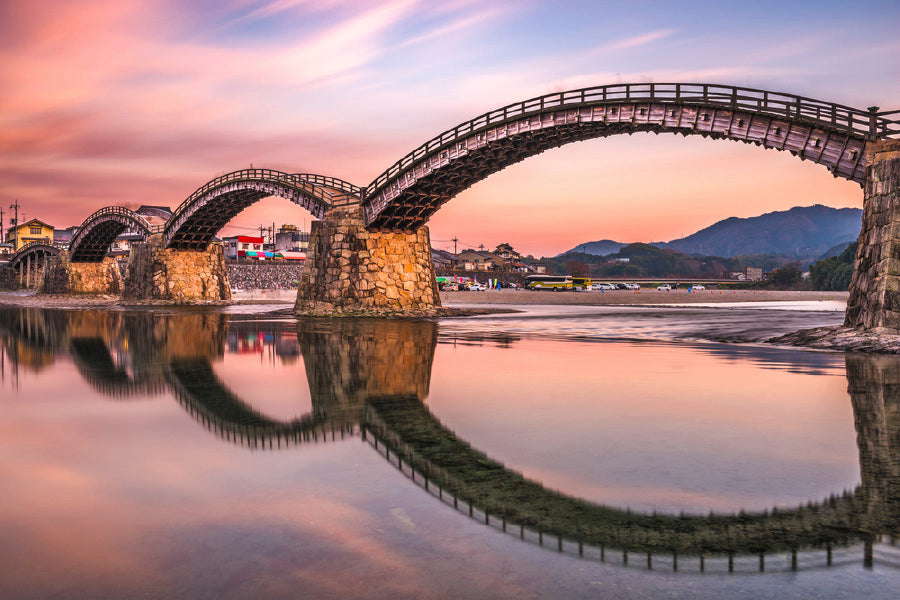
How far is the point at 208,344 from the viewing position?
24172mm

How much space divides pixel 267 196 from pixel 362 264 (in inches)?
Answer: 752

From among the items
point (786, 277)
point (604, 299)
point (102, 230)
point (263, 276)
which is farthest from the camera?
point (786, 277)

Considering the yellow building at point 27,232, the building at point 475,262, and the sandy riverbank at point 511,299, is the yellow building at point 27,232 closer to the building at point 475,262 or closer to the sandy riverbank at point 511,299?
the sandy riverbank at point 511,299

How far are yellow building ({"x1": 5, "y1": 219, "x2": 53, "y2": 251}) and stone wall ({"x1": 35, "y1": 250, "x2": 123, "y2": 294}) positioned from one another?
2769 inches

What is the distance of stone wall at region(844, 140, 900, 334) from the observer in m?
22.2

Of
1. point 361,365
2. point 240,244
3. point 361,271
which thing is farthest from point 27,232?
point 361,365

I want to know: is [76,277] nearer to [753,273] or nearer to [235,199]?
[235,199]

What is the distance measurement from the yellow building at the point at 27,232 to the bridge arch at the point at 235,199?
106388 millimetres

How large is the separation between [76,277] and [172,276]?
1250 inches

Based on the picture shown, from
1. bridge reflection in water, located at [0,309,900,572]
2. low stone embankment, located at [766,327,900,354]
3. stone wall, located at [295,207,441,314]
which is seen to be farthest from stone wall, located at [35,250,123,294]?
low stone embankment, located at [766,327,900,354]

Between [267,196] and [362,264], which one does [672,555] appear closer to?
[362,264]

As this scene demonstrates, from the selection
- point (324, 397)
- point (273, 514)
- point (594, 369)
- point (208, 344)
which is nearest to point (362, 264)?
point (208, 344)

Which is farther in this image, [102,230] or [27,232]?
[27,232]

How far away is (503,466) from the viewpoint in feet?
25.2
